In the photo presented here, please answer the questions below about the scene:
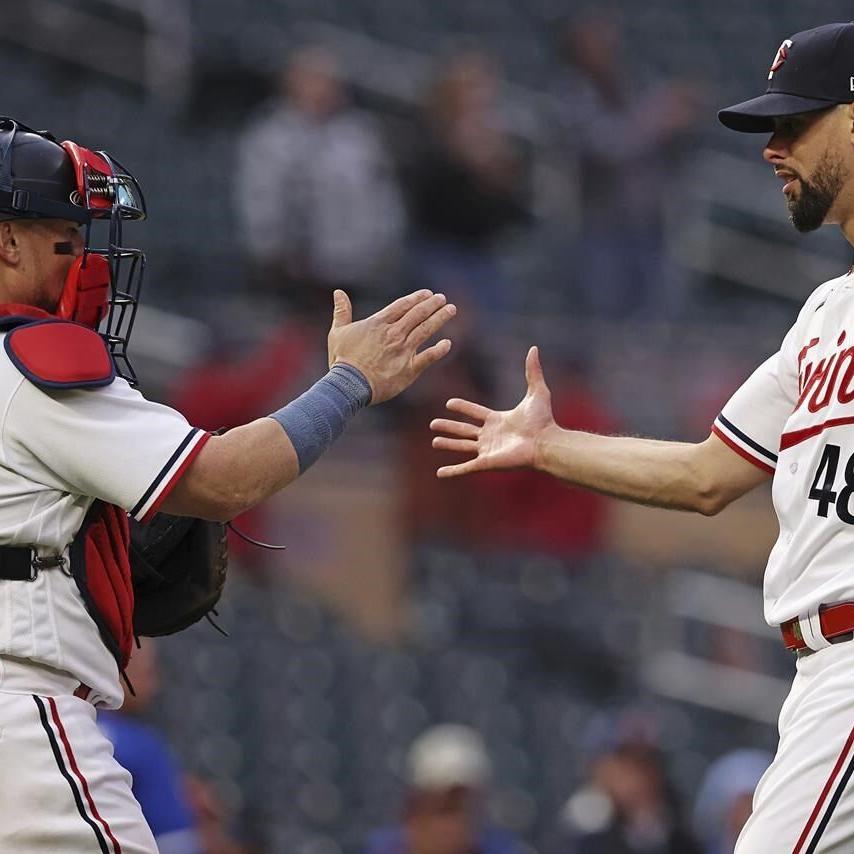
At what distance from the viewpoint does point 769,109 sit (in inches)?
143

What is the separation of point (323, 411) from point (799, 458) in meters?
0.91

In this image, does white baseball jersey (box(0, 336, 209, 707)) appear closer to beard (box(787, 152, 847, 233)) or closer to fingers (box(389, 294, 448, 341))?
fingers (box(389, 294, 448, 341))

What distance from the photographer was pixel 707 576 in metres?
9.10

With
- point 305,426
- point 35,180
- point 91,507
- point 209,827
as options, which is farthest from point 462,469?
point 209,827

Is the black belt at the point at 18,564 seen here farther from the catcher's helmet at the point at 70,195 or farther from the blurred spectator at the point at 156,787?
the blurred spectator at the point at 156,787

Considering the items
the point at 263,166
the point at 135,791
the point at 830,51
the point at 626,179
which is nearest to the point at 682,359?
the point at 626,179

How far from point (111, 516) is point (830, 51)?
5.49 ft

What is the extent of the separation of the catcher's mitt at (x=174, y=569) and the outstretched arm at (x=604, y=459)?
562 millimetres

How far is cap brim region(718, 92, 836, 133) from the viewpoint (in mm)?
3615

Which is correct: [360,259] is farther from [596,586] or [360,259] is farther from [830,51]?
[830,51]

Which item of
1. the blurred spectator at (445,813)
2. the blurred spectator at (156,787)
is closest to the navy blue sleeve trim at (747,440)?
the blurred spectator at (156,787)

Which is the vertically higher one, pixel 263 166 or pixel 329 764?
pixel 263 166

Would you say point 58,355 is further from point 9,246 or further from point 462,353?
point 462,353

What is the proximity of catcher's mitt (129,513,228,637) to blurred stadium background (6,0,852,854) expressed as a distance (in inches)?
115
